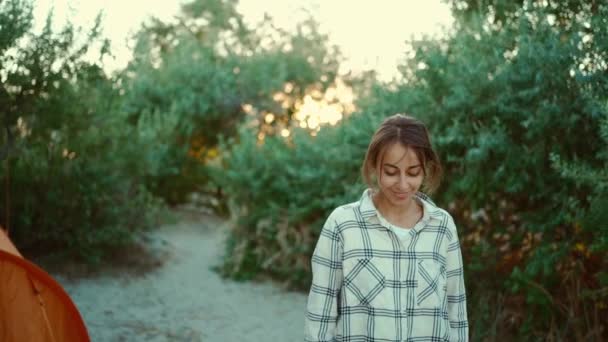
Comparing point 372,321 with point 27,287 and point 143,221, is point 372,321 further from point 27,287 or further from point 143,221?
point 143,221

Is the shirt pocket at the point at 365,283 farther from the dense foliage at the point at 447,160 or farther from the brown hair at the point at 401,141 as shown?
the dense foliage at the point at 447,160

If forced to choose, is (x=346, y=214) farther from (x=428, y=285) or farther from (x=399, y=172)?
(x=428, y=285)

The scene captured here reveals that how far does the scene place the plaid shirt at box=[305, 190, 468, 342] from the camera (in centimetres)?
214

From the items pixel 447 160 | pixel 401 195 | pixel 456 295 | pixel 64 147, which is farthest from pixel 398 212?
pixel 64 147

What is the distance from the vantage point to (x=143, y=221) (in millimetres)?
7488

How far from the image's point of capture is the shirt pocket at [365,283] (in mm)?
2141

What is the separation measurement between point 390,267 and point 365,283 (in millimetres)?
102

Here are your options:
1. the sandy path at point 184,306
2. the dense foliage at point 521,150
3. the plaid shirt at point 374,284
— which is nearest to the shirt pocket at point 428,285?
the plaid shirt at point 374,284

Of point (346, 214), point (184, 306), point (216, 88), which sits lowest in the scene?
point (184, 306)

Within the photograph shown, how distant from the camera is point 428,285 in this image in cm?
218

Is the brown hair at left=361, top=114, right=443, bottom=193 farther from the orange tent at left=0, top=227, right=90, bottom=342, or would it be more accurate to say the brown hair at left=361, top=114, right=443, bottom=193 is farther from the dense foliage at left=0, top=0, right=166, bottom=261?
the dense foliage at left=0, top=0, right=166, bottom=261

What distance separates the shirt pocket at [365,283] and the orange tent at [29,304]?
1897 mm

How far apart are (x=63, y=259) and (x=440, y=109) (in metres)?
4.41

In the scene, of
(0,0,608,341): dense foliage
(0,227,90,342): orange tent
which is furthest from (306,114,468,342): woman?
(0,227,90,342): orange tent
